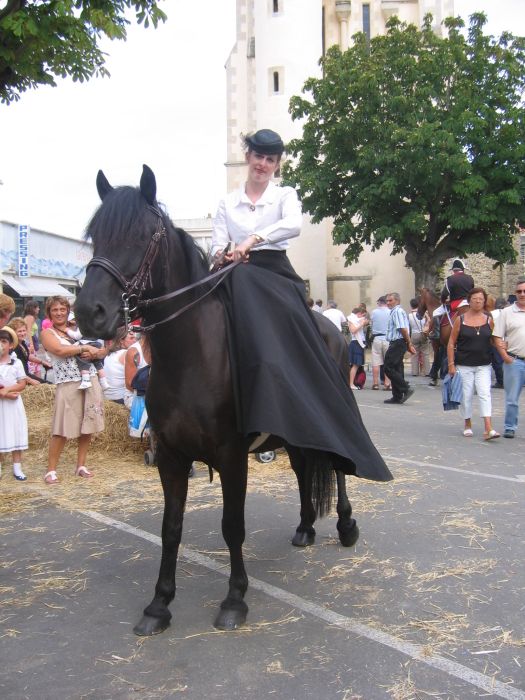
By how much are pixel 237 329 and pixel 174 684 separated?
1865 mm

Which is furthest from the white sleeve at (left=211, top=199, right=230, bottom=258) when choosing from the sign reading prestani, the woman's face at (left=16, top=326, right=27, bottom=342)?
the sign reading prestani

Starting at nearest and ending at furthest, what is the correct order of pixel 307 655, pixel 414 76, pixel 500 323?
pixel 307 655
pixel 500 323
pixel 414 76

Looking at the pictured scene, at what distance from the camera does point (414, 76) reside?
2309 centimetres

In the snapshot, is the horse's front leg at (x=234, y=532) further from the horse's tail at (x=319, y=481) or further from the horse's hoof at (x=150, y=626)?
the horse's tail at (x=319, y=481)

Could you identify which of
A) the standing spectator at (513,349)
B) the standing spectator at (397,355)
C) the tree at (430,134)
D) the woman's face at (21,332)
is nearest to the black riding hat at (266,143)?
the standing spectator at (513,349)

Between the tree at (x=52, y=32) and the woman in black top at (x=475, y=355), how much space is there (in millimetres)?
5940

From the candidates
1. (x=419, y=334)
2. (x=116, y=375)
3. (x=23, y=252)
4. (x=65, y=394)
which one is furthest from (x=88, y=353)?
(x=23, y=252)

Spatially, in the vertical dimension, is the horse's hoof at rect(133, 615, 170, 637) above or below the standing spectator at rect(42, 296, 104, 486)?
below

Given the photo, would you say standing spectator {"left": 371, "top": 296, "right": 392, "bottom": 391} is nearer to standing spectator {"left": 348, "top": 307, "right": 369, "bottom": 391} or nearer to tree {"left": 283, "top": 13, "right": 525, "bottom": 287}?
standing spectator {"left": 348, "top": 307, "right": 369, "bottom": 391}

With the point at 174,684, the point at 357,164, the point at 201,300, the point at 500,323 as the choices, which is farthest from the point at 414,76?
the point at 174,684

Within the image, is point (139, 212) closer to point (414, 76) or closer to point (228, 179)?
point (414, 76)

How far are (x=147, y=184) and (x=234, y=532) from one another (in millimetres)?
2072

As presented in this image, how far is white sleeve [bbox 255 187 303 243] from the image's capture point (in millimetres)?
3887

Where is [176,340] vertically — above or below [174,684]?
above
